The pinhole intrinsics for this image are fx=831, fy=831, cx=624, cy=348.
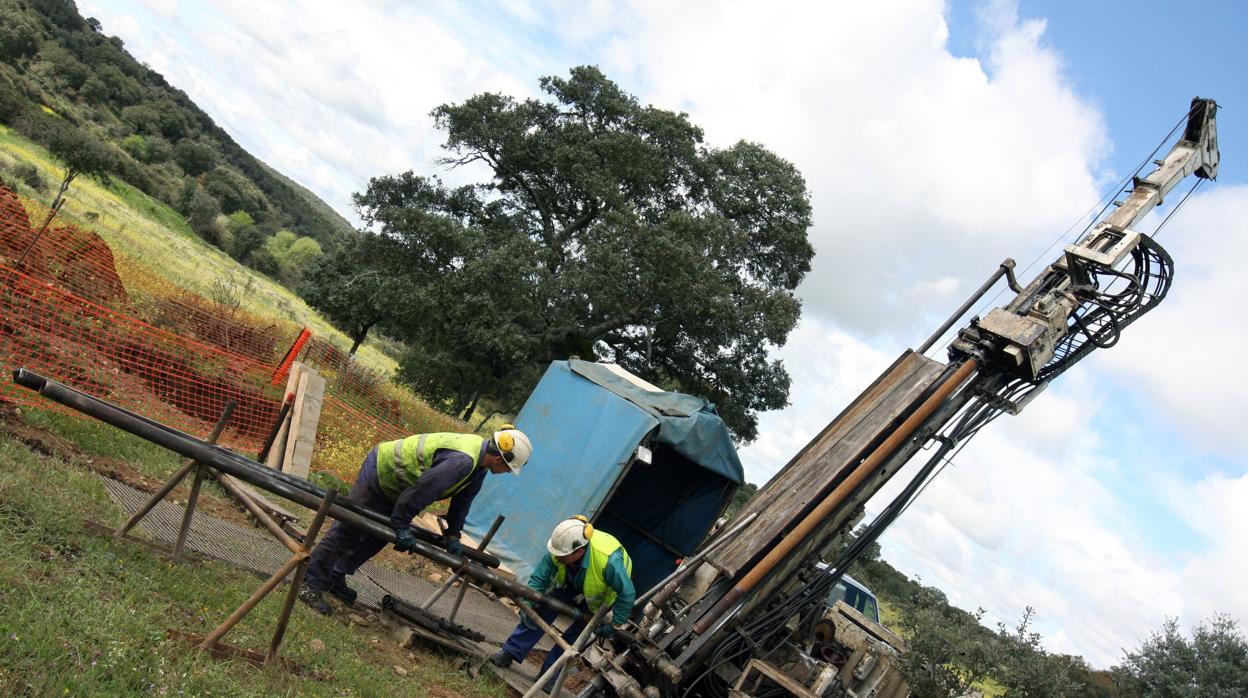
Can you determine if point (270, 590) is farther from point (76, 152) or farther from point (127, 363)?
point (76, 152)

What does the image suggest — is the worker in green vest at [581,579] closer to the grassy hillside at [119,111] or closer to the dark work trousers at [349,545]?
the dark work trousers at [349,545]

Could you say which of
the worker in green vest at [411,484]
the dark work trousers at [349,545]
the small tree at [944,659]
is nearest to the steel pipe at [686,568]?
the worker in green vest at [411,484]

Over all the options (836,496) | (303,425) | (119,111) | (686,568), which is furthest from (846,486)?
(119,111)

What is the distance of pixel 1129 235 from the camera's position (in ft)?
27.7

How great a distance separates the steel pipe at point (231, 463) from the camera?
451 centimetres

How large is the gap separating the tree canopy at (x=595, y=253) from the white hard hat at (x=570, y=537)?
382 inches

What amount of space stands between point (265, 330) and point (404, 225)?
151 inches

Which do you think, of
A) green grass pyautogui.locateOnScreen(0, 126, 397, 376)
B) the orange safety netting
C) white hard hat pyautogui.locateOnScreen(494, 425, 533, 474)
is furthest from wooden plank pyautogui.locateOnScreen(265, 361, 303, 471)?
green grass pyautogui.locateOnScreen(0, 126, 397, 376)

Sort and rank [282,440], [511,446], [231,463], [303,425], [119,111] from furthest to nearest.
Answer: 1. [119,111]
2. [303,425]
3. [282,440]
4. [511,446]
5. [231,463]

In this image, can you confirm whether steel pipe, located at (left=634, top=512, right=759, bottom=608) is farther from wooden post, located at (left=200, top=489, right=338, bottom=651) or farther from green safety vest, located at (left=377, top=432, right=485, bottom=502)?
wooden post, located at (left=200, top=489, right=338, bottom=651)

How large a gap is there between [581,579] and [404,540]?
168cm

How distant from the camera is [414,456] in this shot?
6.17 m

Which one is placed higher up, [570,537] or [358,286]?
[358,286]

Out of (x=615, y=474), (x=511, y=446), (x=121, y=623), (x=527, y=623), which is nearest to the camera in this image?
(x=121, y=623)
